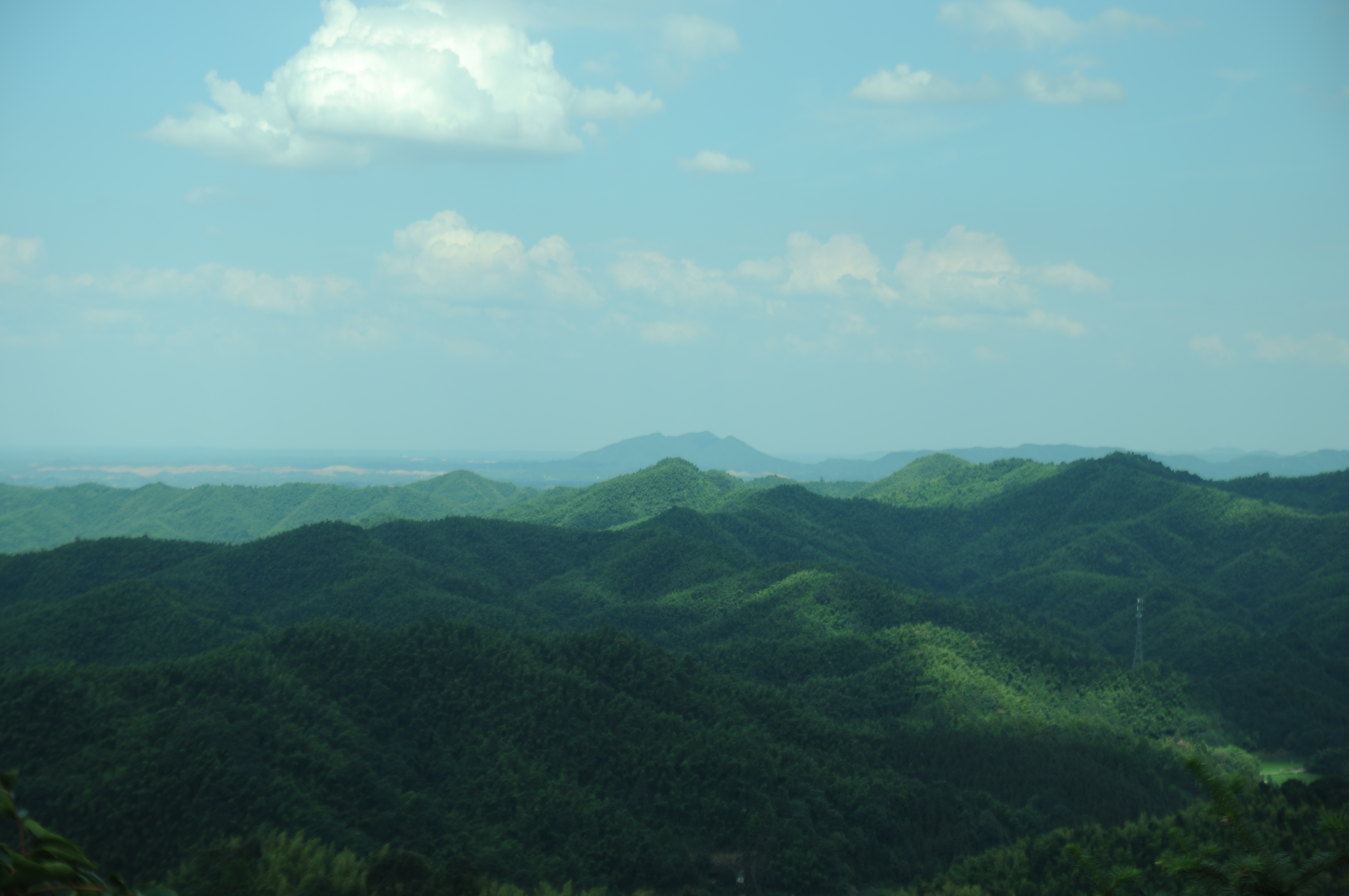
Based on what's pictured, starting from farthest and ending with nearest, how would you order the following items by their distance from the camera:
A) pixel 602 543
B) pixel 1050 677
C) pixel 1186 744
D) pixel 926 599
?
pixel 602 543, pixel 926 599, pixel 1050 677, pixel 1186 744

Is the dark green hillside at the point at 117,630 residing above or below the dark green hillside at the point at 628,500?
below

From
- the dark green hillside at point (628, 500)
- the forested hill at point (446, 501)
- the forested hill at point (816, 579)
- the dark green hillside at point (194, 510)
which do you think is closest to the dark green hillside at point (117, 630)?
the forested hill at point (816, 579)

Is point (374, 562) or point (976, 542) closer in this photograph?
point (374, 562)

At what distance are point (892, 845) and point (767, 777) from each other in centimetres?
477

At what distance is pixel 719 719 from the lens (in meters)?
37.4

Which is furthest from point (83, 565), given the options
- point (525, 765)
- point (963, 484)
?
point (963, 484)

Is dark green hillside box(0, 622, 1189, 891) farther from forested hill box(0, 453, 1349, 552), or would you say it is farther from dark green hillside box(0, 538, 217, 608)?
forested hill box(0, 453, 1349, 552)

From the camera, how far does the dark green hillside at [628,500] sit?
112 m

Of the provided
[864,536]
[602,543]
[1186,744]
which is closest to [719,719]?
[1186,744]

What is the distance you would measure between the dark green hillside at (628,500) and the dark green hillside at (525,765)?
2677 inches

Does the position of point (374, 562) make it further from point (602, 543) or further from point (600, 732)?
point (600, 732)

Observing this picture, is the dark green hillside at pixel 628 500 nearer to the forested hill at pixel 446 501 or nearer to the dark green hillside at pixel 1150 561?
the forested hill at pixel 446 501

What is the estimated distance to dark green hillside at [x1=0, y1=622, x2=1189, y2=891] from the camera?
89.0 feet

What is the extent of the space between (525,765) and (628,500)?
8373 cm
